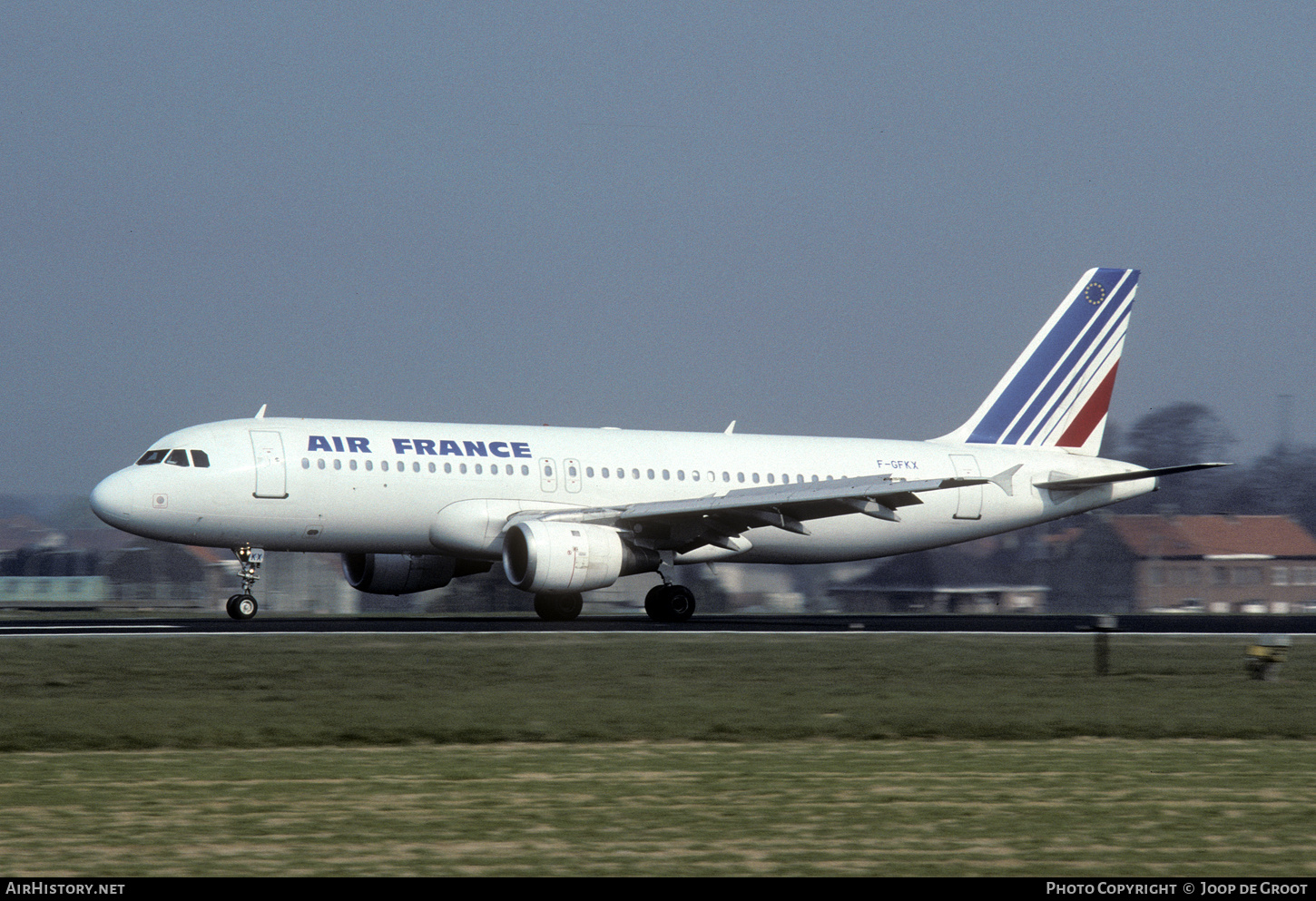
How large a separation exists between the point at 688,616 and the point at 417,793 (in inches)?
838

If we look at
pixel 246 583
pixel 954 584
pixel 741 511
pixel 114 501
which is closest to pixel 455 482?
pixel 246 583

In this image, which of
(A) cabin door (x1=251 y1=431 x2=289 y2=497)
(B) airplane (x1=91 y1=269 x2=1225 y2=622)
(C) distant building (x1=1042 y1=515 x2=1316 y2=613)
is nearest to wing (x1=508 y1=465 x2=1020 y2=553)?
(B) airplane (x1=91 y1=269 x2=1225 y2=622)

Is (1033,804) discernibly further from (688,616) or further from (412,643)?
(688,616)

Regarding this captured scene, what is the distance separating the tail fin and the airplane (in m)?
0.89

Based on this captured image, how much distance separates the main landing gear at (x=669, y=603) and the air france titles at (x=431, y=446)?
384cm

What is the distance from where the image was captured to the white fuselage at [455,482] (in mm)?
28406

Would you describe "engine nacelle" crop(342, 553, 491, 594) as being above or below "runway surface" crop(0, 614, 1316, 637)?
above

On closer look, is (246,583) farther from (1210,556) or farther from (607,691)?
(1210,556)

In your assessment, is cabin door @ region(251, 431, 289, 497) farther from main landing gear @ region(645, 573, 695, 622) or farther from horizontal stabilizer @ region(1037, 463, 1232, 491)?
horizontal stabilizer @ region(1037, 463, 1232, 491)

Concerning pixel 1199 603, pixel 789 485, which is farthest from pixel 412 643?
pixel 1199 603

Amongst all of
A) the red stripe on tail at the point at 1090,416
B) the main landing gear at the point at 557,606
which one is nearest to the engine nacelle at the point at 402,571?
the main landing gear at the point at 557,606

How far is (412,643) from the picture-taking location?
2258 cm

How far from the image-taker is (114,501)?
2803 centimetres

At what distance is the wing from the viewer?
29422mm
